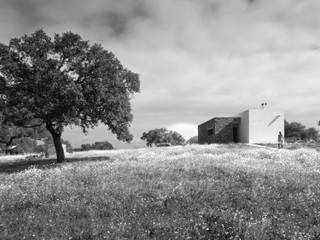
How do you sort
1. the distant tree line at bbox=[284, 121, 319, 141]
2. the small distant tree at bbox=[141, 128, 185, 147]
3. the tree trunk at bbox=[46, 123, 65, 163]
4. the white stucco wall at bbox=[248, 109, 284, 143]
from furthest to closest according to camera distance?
the small distant tree at bbox=[141, 128, 185, 147] → the distant tree line at bbox=[284, 121, 319, 141] → the white stucco wall at bbox=[248, 109, 284, 143] → the tree trunk at bbox=[46, 123, 65, 163]

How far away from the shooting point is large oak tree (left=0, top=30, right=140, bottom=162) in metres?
22.5

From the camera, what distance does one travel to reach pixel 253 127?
196ft

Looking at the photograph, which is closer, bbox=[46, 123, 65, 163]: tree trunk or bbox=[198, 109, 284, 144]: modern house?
bbox=[46, 123, 65, 163]: tree trunk

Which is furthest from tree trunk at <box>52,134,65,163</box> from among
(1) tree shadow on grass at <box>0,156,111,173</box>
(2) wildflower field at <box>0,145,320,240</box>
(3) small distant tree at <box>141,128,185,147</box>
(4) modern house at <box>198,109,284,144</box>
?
(3) small distant tree at <box>141,128,185,147</box>

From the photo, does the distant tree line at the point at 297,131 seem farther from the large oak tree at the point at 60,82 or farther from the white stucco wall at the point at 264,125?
the large oak tree at the point at 60,82

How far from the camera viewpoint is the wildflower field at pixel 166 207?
781 cm

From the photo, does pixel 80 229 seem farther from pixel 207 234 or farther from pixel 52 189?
pixel 52 189

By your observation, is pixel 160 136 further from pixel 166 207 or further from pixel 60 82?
pixel 166 207

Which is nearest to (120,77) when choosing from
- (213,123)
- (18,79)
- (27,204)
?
(18,79)

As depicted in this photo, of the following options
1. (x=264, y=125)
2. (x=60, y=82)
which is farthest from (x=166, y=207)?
(x=264, y=125)

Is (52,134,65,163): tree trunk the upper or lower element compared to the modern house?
lower

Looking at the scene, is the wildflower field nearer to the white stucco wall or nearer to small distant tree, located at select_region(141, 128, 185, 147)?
the white stucco wall

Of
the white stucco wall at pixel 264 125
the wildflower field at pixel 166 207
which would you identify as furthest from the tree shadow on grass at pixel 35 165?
the white stucco wall at pixel 264 125

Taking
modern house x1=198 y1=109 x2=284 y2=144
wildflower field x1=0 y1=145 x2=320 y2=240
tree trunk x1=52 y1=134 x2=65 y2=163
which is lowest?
wildflower field x1=0 y1=145 x2=320 y2=240
